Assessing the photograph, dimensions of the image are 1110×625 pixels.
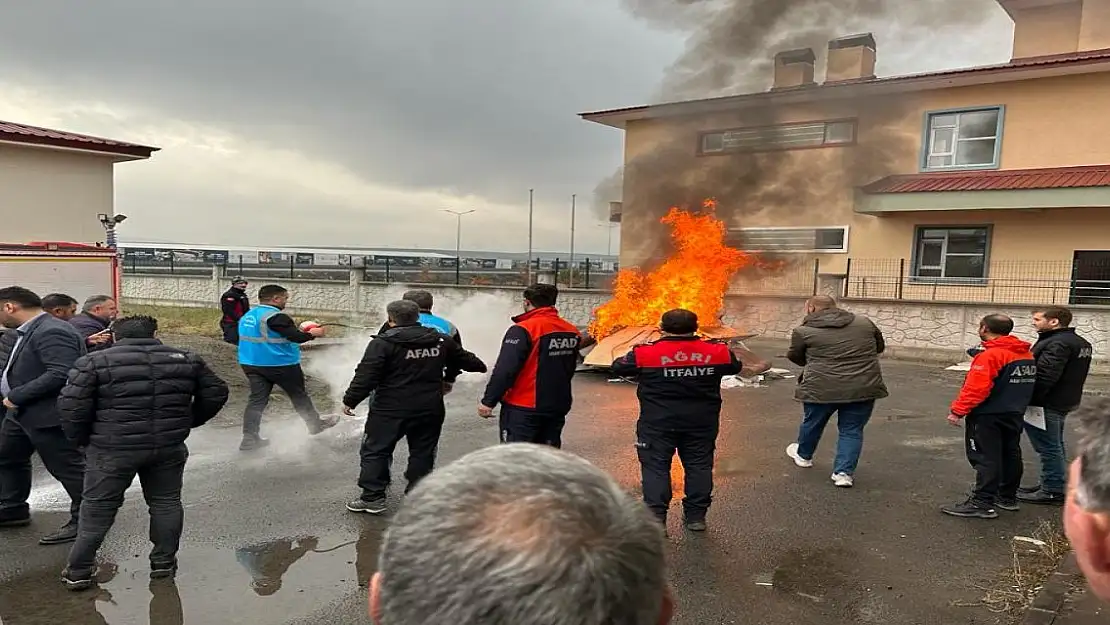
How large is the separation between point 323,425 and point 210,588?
3.49m

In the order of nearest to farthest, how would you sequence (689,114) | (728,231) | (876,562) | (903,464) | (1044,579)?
(1044,579) < (876,562) < (903,464) < (728,231) < (689,114)

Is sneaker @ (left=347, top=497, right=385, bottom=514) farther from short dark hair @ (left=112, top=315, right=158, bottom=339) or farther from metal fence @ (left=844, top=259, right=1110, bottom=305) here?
metal fence @ (left=844, top=259, right=1110, bottom=305)

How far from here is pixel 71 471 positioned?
15.1ft

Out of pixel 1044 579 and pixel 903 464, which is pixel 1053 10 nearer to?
pixel 903 464

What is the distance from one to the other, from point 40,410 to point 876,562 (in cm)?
550

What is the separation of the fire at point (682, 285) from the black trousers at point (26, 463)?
29.3ft

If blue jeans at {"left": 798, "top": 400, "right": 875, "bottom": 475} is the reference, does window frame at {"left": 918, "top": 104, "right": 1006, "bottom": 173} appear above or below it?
above

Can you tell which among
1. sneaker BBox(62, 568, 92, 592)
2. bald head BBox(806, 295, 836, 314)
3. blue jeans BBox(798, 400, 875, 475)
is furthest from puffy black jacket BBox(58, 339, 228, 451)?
bald head BBox(806, 295, 836, 314)

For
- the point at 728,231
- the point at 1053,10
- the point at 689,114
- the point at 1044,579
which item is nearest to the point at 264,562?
the point at 1044,579

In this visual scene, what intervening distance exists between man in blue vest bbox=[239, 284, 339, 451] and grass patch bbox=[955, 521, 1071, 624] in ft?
18.7

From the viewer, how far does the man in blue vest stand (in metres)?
6.49

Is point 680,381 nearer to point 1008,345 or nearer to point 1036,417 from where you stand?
point 1008,345

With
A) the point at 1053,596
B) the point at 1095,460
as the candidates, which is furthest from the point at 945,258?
the point at 1095,460

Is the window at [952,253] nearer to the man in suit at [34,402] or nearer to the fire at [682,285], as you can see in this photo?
the fire at [682,285]
